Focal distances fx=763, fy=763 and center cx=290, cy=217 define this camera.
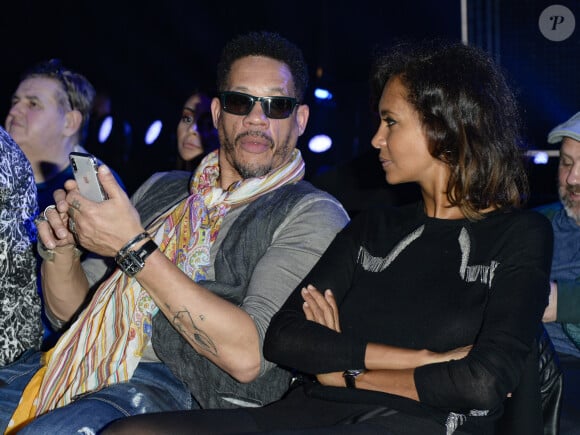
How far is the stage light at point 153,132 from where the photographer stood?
5.66 meters

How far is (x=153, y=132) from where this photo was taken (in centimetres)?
568

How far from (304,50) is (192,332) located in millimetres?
3437

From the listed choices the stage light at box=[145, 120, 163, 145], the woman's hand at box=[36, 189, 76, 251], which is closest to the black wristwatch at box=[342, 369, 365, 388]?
the woman's hand at box=[36, 189, 76, 251]

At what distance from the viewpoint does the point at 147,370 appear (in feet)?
7.48

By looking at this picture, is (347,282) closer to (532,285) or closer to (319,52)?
(532,285)

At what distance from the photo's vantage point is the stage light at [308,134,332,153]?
4863 millimetres

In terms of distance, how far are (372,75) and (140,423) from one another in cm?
128

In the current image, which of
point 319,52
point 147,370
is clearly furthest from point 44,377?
point 319,52

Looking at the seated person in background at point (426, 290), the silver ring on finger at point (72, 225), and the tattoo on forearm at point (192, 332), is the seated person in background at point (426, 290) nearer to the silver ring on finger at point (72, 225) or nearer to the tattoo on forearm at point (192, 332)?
the tattoo on forearm at point (192, 332)

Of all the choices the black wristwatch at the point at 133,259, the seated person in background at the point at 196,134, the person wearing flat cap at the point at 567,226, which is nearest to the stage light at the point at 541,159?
the person wearing flat cap at the point at 567,226

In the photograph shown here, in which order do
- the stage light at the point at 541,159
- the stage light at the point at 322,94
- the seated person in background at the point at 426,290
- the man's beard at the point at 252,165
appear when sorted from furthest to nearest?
the stage light at the point at 322,94 → the stage light at the point at 541,159 → the man's beard at the point at 252,165 → the seated person in background at the point at 426,290

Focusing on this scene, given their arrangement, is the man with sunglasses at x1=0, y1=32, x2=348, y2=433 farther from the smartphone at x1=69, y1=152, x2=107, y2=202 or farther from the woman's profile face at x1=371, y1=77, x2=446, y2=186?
the woman's profile face at x1=371, y1=77, x2=446, y2=186

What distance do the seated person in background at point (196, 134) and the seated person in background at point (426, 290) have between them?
1.80 meters

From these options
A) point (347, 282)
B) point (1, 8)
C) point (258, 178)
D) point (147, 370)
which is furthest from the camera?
point (1, 8)
